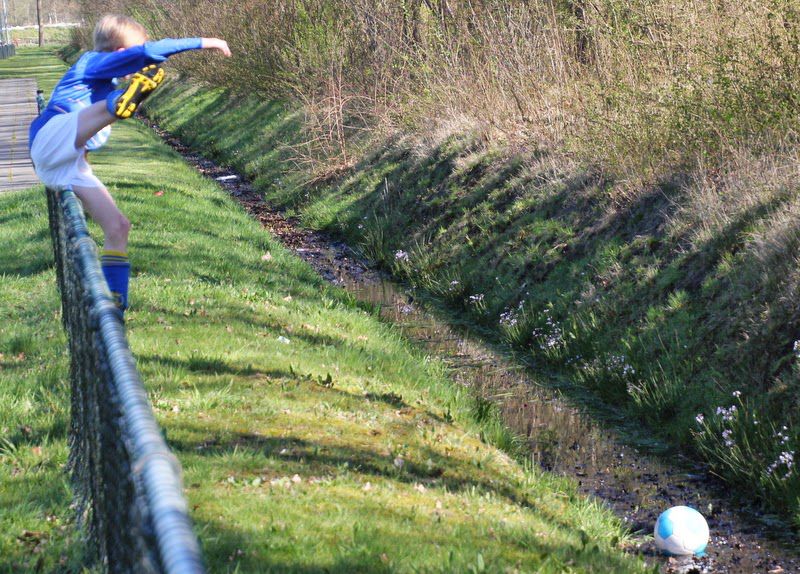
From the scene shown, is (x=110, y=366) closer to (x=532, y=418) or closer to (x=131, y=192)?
(x=532, y=418)

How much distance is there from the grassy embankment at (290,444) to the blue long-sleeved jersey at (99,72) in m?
1.61

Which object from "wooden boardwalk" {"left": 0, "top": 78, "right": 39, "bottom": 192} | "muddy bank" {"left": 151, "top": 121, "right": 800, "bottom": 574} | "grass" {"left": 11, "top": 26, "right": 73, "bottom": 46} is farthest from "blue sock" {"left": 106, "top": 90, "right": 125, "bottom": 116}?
"grass" {"left": 11, "top": 26, "right": 73, "bottom": 46}

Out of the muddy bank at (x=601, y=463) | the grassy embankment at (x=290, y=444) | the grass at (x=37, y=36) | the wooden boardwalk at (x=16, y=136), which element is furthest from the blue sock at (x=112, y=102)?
the grass at (x=37, y=36)

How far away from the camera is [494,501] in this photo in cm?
528

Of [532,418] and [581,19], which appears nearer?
[532,418]

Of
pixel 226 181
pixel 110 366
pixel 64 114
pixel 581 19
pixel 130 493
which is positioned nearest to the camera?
pixel 130 493

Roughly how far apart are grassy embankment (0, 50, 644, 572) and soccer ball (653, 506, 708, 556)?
1.03 feet

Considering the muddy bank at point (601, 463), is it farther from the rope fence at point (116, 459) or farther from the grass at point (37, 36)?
the grass at point (37, 36)

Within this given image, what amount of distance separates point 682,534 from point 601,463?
4.94ft

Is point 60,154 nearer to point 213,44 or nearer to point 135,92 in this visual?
point 135,92

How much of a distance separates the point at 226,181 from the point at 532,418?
44.2 ft

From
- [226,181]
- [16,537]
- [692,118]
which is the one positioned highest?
[692,118]

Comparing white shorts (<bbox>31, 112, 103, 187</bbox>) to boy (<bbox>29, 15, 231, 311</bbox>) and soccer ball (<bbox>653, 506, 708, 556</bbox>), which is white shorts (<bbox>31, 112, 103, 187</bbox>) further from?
soccer ball (<bbox>653, 506, 708, 556</bbox>)

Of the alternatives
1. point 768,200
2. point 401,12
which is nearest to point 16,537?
point 768,200
